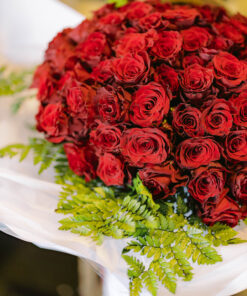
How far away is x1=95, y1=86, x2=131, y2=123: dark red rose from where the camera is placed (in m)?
0.60

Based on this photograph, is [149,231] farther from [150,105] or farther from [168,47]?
[168,47]

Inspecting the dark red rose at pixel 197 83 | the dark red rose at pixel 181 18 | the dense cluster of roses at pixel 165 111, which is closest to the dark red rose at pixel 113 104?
the dense cluster of roses at pixel 165 111

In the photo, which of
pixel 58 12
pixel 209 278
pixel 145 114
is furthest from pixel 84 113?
pixel 58 12

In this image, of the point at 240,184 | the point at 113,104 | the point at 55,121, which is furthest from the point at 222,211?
the point at 55,121

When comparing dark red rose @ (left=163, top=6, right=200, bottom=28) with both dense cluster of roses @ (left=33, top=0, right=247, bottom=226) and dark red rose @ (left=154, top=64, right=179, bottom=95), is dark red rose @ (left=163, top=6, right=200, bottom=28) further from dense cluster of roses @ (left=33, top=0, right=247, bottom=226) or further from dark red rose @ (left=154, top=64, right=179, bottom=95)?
dark red rose @ (left=154, top=64, right=179, bottom=95)

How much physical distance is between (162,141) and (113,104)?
112mm

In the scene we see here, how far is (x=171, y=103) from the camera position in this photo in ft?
2.03

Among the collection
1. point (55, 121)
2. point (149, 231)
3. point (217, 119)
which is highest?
point (217, 119)

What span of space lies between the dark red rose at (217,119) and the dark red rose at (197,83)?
0.09ft

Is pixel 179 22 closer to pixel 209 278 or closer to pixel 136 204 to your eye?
pixel 136 204

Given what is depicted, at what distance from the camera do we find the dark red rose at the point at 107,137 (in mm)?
605

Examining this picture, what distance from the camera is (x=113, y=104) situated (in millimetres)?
598

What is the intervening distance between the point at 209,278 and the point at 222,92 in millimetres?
337

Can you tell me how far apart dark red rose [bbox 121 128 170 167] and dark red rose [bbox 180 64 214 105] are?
89 millimetres
